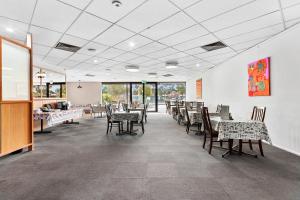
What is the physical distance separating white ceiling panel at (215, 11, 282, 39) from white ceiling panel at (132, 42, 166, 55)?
156 centimetres

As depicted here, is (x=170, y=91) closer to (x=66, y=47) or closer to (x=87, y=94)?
(x=87, y=94)

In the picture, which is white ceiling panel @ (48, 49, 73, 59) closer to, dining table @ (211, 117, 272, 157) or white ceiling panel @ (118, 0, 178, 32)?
white ceiling panel @ (118, 0, 178, 32)

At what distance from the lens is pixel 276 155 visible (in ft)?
11.5

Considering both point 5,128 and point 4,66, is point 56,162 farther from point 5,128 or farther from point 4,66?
point 4,66

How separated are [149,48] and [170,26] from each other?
1565 mm

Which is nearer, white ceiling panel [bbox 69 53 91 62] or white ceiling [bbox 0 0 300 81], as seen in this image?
white ceiling [bbox 0 0 300 81]

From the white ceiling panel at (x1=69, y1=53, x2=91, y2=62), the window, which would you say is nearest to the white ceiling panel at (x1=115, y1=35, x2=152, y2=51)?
the white ceiling panel at (x1=69, y1=53, x2=91, y2=62)

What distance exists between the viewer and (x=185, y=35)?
4.07 meters

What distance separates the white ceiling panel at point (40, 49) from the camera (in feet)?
16.1

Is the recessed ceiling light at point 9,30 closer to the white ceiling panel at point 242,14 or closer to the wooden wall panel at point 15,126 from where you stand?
the wooden wall panel at point 15,126

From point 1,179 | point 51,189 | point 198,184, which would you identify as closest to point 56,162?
point 1,179

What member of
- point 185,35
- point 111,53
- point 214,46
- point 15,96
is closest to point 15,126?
point 15,96

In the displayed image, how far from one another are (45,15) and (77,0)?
0.89 meters

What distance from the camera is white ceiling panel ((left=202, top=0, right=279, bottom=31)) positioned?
9.13ft
